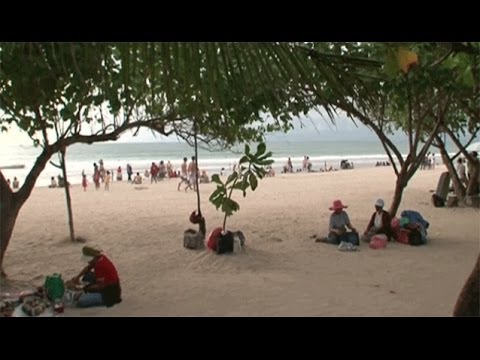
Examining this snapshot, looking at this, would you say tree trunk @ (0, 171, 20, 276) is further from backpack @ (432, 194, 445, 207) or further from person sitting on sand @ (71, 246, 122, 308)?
backpack @ (432, 194, 445, 207)

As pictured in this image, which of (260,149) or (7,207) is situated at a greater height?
(260,149)

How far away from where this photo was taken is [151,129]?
731 centimetres

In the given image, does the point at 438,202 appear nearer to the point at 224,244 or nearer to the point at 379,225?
the point at 379,225

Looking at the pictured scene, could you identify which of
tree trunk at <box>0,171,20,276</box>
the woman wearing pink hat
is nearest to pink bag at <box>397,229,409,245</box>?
the woman wearing pink hat

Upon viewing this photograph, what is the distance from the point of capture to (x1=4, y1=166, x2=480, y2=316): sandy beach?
5.16 meters

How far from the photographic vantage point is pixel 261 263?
23.3ft

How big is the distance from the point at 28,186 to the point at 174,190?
12604mm

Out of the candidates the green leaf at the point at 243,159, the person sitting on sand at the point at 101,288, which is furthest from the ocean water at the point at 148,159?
the person sitting on sand at the point at 101,288

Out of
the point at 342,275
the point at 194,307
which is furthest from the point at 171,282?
the point at 342,275

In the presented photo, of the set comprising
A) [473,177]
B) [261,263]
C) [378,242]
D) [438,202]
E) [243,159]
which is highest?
[243,159]

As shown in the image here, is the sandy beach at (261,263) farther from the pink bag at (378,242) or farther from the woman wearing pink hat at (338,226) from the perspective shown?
the woman wearing pink hat at (338,226)

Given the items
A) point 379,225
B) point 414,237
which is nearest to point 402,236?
point 414,237

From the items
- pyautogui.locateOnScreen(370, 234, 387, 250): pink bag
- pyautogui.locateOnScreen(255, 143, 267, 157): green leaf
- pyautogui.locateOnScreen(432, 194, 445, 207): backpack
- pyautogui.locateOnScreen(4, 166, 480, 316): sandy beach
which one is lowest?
pyautogui.locateOnScreen(4, 166, 480, 316): sandy beach

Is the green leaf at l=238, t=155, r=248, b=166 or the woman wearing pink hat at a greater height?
the green leaf at l=238, t=155, r=248, b=166
